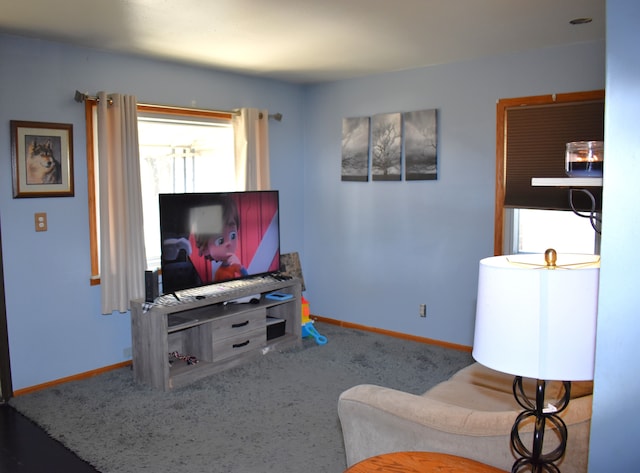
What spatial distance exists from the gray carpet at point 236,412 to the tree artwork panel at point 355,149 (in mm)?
1698

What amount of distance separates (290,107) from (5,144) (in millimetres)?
2799

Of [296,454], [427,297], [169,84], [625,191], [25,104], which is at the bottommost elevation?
[296,454]

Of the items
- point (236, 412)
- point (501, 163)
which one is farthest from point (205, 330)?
point (501, 163)

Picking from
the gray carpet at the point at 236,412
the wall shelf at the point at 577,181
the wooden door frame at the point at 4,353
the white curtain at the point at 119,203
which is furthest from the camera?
the white curtain at the point at 119,203

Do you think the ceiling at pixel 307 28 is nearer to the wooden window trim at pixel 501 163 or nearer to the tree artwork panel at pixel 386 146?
the wooden window trim at pixel 501 163

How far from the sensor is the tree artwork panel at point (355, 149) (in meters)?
5.45

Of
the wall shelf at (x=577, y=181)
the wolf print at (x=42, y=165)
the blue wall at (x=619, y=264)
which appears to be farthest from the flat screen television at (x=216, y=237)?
the blue wall at (x=619, y=264)

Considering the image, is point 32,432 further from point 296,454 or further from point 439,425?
point 439,425

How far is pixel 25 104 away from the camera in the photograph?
12.7 feet

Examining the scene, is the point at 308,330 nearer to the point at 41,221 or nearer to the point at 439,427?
the point at 41,221

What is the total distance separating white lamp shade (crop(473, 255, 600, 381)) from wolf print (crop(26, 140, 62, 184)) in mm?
3494

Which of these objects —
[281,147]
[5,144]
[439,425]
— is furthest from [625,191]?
[281,147]

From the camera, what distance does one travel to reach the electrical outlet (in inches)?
156

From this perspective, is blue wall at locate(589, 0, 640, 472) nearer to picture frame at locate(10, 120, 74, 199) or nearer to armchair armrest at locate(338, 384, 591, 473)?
armchair armrest at locate(338, 384, 591, 473)
